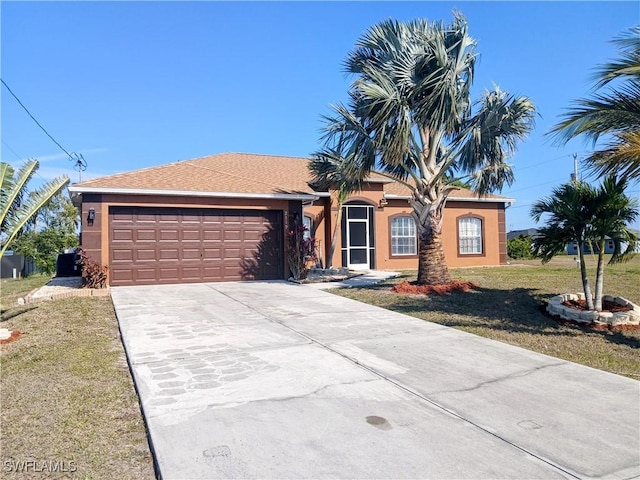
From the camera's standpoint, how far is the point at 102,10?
480 inches

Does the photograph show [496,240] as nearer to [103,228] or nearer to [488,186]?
[488,186]

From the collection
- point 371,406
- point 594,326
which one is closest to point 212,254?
point 594,326

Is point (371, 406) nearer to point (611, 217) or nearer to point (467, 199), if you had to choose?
point (611, 217)

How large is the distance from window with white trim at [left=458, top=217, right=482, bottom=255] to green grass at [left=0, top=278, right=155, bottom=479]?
17152 mm

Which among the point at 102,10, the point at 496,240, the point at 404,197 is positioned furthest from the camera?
the point at 496,240

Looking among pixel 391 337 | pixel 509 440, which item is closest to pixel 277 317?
pixel 391 337

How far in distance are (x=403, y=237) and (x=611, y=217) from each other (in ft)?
39.4

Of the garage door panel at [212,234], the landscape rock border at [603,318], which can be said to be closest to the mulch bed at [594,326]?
the landscape rock border at [603,318]

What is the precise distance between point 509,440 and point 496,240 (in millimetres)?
20207

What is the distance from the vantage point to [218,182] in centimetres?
1544

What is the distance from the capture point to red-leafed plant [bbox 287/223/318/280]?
49.8ft

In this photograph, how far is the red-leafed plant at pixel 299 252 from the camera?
15172 mm

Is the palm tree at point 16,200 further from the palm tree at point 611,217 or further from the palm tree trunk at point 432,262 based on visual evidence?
the palm tree at point 611,217

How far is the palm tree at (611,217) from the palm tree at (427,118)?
341 cm
